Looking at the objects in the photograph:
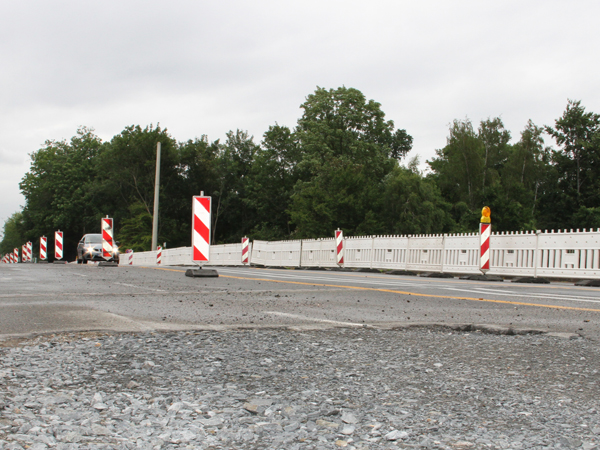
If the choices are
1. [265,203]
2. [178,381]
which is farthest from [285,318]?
[265,203]

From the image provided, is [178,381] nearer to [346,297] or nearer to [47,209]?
[346,297]

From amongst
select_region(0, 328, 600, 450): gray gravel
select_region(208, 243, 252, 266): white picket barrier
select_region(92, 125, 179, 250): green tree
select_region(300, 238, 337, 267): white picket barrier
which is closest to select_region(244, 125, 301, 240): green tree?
select_region(92, 125, 179, 250): green tree

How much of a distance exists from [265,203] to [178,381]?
60.3m

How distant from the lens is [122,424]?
232 cm

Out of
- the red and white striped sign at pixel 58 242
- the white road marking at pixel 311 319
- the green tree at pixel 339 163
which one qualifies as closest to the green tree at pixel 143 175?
the green tree at pixel 339 163

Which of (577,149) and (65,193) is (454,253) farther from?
(65,193)

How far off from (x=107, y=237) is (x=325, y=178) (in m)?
30.8

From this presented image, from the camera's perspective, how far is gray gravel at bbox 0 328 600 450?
2.22 m

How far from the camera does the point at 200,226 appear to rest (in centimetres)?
1388

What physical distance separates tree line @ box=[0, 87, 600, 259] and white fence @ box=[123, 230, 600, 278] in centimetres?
1621

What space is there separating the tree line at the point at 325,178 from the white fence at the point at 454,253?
53.2ft

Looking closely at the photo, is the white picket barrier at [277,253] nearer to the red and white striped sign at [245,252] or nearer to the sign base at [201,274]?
the red and white striped sign at [245,252]

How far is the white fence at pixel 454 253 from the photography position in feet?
54.9

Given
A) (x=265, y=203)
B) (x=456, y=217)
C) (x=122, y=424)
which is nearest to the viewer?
(x=122, y=424)
